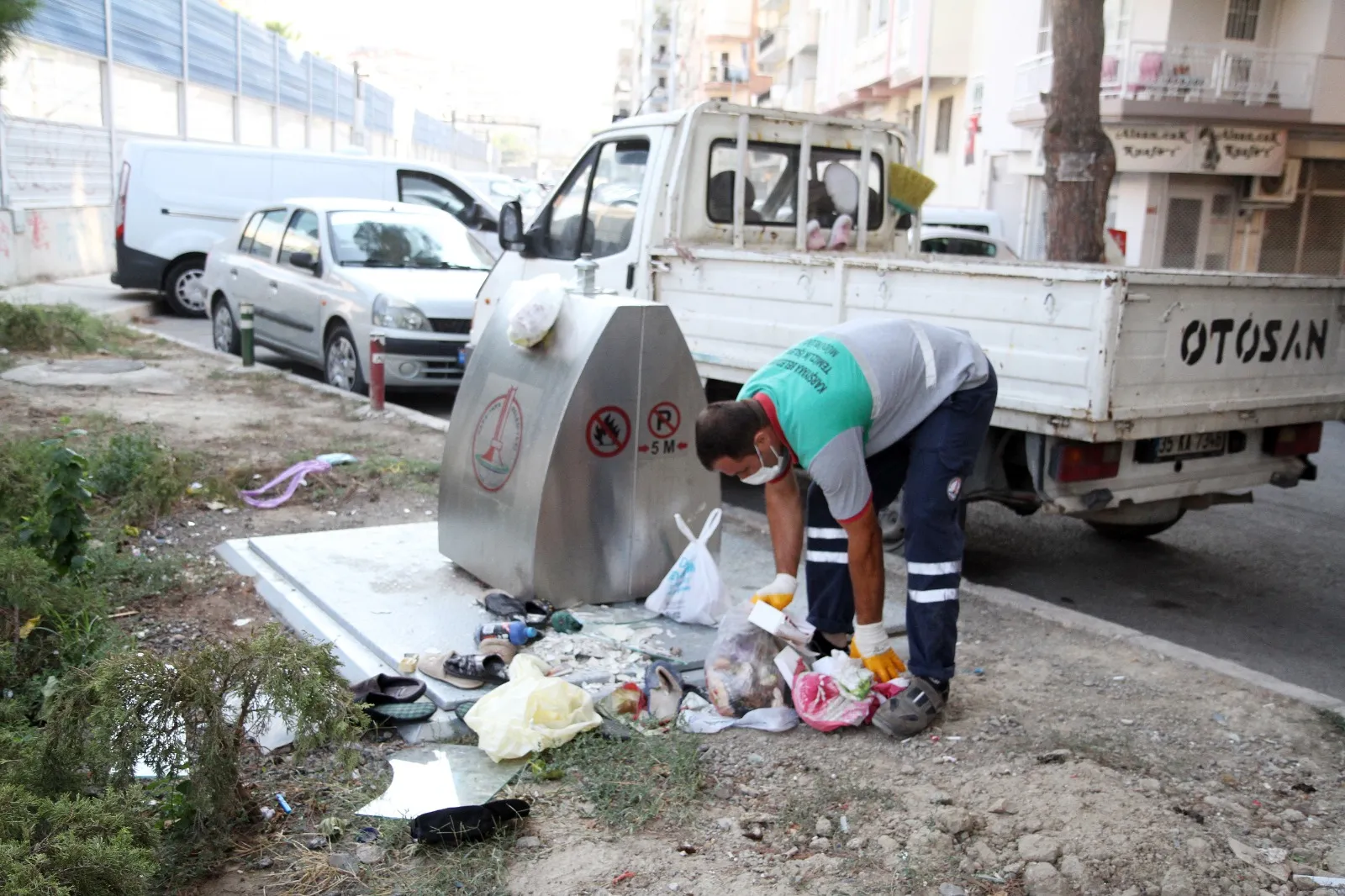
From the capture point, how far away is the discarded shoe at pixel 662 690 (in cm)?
400

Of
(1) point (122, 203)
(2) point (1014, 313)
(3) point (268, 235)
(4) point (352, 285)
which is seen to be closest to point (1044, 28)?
(1) point (122, 203)

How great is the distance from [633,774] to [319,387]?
7.46 m

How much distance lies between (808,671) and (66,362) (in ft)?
30.3

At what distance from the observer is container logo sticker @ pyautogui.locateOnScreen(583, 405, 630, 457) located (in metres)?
4.77

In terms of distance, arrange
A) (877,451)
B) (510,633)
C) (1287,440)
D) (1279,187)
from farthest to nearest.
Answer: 1. (1279,187)
2. (1287,440)
3. (510,633)
4. (877,451)

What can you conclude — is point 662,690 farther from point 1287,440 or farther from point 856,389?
point 1287,440

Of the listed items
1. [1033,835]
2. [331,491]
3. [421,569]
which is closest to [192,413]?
[331,491]

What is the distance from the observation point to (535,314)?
15.8ft

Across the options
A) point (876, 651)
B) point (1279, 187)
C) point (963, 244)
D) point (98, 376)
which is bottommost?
point (98, 376)

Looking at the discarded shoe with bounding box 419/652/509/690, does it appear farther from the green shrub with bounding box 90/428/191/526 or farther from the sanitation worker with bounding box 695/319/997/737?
the green shrub with bounding box 90/428/191/526

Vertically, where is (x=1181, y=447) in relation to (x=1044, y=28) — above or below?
below

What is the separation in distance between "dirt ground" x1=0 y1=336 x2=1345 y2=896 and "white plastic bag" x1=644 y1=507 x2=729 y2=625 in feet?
2.89

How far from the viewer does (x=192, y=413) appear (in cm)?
905

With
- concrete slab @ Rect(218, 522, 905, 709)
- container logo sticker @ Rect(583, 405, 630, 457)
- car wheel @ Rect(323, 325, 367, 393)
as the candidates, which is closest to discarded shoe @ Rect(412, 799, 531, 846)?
concrete slab @ Rect(218, 522, 905, 709)
